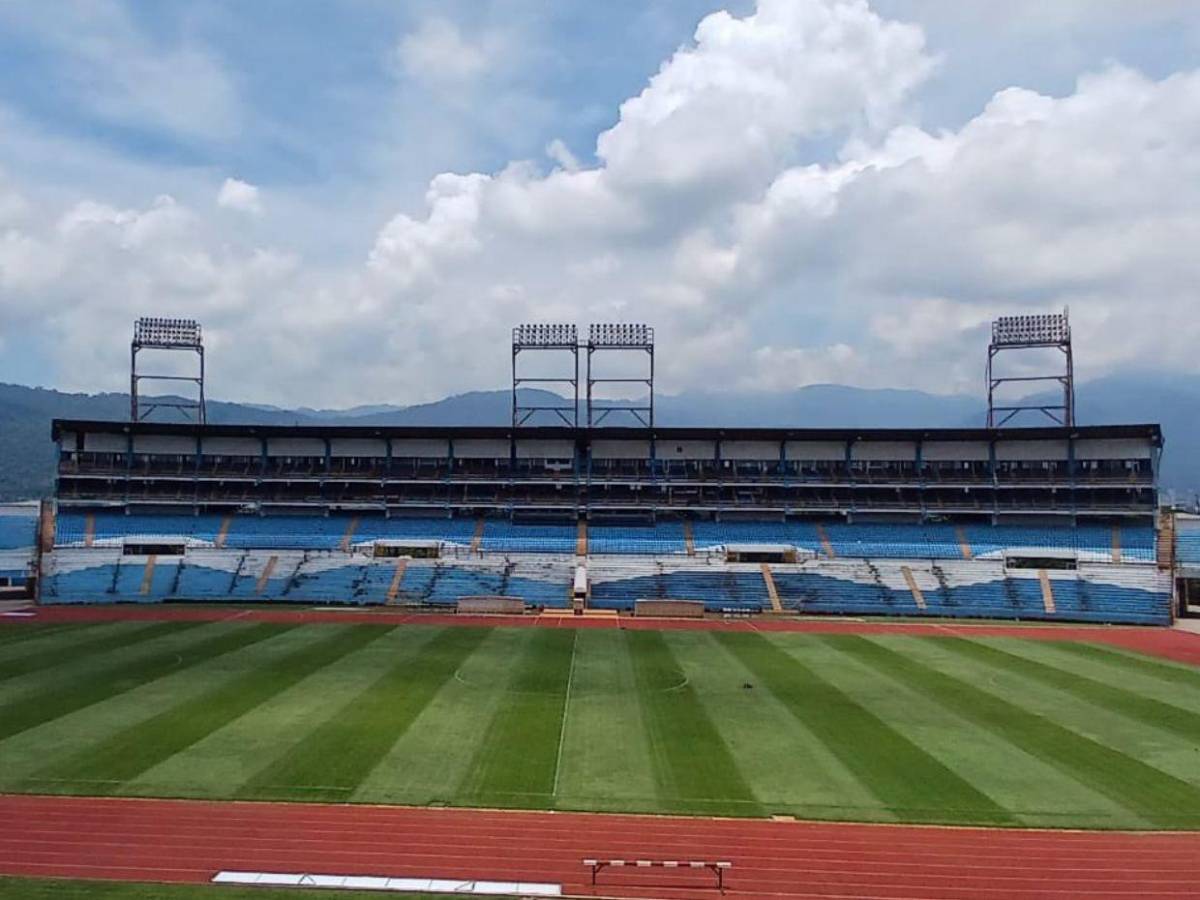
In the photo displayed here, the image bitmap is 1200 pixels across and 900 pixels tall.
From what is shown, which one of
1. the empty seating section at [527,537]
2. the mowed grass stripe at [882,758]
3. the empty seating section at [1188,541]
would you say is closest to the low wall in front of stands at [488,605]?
the empty seating section at [527,537]

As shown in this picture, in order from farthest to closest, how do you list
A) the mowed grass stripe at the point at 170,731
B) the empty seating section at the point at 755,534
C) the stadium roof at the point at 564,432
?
the stadium roof at the point at 564,432, the empty seating section at the point at 755,534, the mowed grass stripe at the point at 170,731

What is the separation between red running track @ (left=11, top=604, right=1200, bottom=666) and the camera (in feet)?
126

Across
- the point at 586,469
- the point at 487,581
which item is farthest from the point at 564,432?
the point at 487,581

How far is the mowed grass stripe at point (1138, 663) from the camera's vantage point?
94.1ft

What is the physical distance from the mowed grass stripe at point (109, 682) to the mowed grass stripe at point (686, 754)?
14525 mm

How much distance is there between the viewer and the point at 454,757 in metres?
18.5

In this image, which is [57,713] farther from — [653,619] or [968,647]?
[968,647]

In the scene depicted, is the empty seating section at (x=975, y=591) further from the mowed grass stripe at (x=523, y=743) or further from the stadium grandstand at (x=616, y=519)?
the mowed grass stripe at (x=523, y=743)

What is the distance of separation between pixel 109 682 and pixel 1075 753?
25.5m

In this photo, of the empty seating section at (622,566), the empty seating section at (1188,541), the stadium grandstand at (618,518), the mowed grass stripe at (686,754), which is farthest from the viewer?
the empty seating section at (1188,541)

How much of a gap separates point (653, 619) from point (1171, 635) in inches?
926

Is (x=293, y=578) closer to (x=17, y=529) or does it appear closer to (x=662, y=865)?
(x=17, y=529)

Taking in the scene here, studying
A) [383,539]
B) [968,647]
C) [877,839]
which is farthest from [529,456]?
[877,839]

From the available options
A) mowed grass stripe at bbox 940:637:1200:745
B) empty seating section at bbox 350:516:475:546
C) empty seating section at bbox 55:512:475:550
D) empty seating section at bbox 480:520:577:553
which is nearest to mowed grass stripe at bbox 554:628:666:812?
mowed grass stripe at bbox 940:637:1200:745
